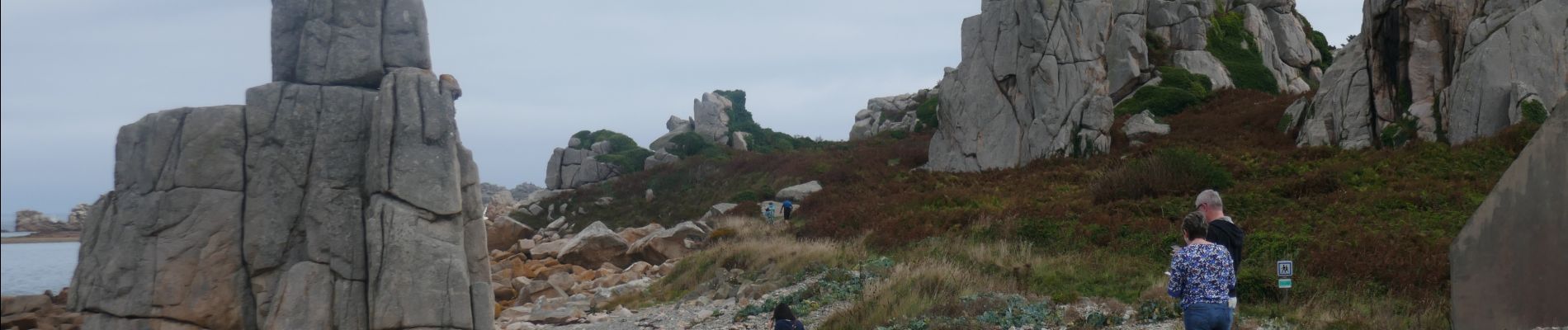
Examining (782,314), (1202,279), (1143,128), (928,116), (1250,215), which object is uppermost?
(928,116)

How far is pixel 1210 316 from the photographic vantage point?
7.03m

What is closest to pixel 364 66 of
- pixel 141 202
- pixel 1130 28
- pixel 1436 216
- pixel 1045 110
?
pixel 141 202

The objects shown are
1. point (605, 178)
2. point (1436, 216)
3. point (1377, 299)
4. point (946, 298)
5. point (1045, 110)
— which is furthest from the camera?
point (605, 178)

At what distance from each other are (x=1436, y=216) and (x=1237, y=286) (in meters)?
4.99

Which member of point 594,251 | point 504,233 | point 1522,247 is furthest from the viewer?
point 504,233

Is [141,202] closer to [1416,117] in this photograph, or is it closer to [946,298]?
[946,298]

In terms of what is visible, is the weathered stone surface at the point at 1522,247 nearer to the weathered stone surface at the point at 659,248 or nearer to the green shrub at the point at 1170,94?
the weathered stone surface at the point at 659,248

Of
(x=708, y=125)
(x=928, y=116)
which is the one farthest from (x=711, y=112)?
(x=928, y=116)

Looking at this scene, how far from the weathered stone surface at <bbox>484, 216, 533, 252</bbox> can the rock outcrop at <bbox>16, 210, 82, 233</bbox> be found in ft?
60.9

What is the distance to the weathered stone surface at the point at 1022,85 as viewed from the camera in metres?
29.6

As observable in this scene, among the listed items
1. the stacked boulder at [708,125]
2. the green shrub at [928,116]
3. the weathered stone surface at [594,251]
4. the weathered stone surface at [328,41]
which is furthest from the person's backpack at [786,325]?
the stacked boulder at [708,125]

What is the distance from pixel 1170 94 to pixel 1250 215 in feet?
54.7

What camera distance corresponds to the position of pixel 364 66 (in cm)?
1023

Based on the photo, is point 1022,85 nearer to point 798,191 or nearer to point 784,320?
point 798,191
